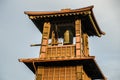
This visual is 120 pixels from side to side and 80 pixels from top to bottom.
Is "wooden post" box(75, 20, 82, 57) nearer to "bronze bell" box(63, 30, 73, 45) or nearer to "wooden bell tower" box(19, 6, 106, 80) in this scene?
"wooden bell tower" box(19, 6, 106, 80)

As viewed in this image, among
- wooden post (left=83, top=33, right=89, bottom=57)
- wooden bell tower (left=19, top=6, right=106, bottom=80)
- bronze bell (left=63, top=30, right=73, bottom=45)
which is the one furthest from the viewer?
wooden post (left=83, top=33, right=89, bottom=57)

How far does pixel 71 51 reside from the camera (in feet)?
71.1

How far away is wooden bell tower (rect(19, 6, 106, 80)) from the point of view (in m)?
21.0

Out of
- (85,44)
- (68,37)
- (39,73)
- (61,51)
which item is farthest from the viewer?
(85,44)

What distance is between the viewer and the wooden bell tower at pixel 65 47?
2095cm

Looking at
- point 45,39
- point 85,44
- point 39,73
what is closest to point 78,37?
point 45,39

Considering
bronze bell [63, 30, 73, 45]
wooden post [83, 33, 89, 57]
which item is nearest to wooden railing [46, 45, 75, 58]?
bronze bell [63, 30, 73, 45]

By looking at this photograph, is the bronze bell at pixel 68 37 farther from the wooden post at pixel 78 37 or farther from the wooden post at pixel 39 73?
the wooden post at pixel 39 73

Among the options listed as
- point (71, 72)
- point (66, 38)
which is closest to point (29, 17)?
point (66, 38)

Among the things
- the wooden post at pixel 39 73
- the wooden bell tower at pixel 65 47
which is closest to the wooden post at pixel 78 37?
the wooden bell tower at pixel 65 47

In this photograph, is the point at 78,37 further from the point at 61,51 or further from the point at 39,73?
the point at 39,73

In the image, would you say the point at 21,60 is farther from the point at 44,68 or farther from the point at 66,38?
the point at 66,38

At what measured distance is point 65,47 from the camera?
22.0m

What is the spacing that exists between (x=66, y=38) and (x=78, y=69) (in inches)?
121
